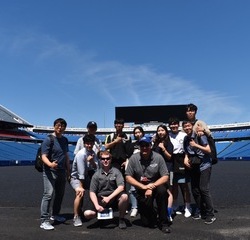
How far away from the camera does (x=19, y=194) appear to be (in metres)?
9.43

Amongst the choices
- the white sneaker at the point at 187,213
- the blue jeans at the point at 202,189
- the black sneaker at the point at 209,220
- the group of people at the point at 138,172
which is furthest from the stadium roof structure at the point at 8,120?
the black sneaker at the point at 209,220

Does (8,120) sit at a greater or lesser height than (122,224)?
greater

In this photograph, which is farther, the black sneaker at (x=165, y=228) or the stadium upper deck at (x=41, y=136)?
the stadium upper deck at (x=41, y=136)

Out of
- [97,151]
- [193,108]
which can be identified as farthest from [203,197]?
[97,151]

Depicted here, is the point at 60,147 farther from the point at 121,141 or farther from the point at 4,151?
the point at 4,151

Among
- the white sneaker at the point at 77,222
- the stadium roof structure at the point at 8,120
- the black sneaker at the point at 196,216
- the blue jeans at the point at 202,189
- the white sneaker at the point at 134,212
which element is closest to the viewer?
the white sneaker at the point at 77,222

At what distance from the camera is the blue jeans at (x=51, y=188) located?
17.0 ft

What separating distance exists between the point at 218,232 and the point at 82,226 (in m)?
2.31

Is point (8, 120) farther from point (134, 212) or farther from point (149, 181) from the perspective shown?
point (149, 181)

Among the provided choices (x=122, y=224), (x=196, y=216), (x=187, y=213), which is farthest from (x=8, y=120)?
(x=196, y=216)

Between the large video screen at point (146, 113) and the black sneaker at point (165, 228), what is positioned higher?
the large video screen at point (146, 113)

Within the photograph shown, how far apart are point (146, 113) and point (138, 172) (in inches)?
1801

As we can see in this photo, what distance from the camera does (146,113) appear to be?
5091 centimetres

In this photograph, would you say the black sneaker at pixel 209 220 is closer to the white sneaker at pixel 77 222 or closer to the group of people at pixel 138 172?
the group of people at pixel 138 172
